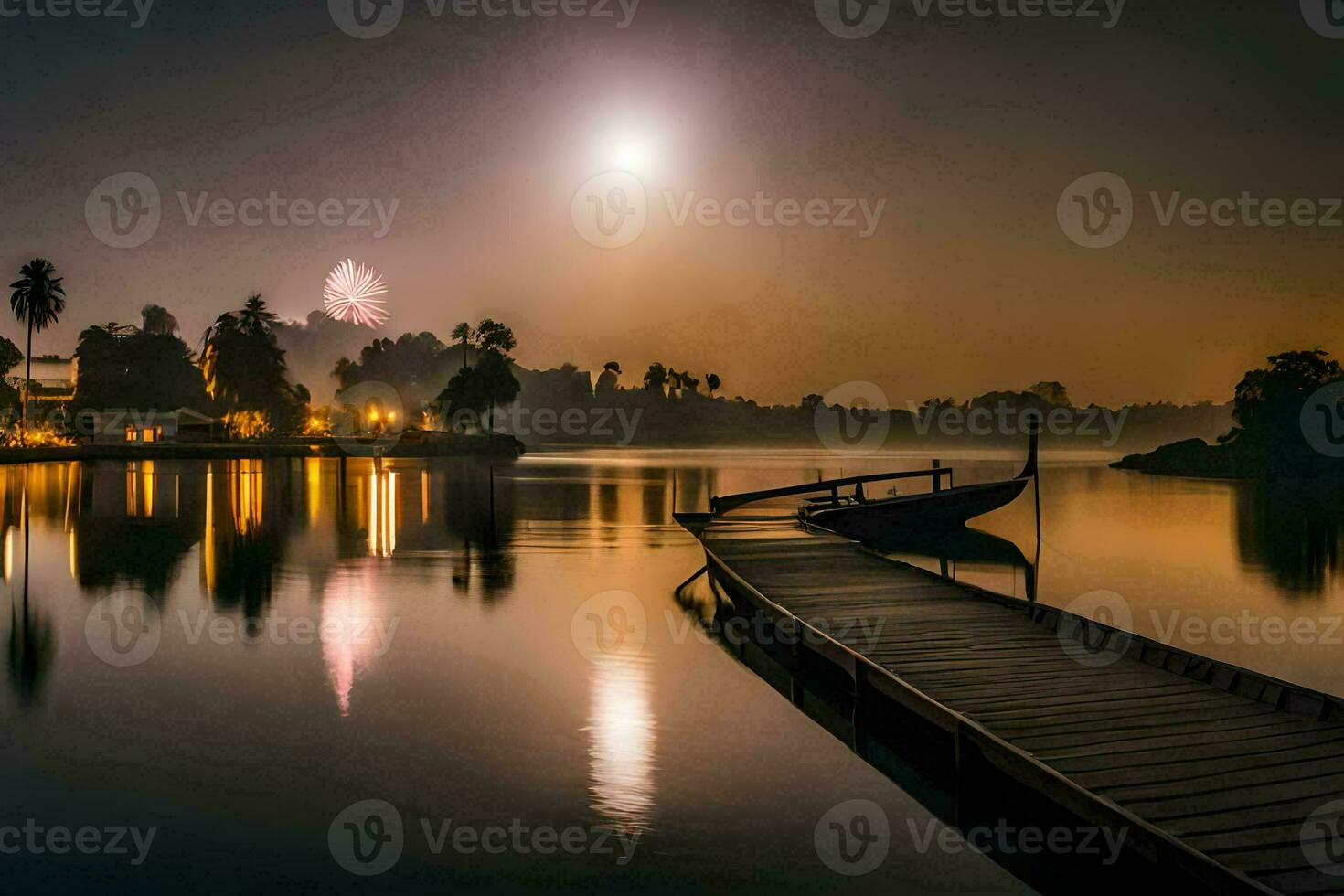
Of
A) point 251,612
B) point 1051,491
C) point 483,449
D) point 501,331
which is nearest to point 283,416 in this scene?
point 483,449

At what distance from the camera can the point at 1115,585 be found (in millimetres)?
26219

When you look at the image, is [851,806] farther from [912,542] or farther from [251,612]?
[912,542]

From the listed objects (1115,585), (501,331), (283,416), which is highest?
(501,331)

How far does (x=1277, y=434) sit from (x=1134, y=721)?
113 m

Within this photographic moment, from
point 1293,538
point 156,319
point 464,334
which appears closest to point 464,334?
point 464,334

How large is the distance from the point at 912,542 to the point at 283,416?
284ft
